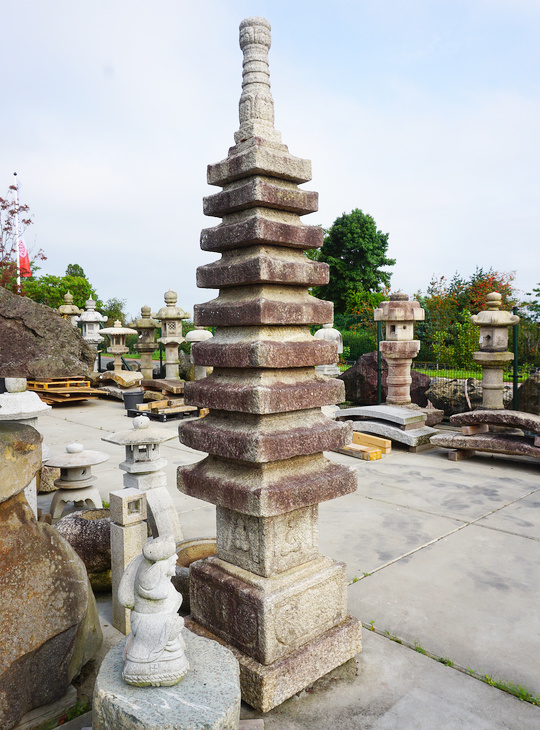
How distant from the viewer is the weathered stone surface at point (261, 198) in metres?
3.11

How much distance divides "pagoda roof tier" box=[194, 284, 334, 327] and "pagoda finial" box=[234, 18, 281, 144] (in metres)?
0.92

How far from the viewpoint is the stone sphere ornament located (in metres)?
2.32

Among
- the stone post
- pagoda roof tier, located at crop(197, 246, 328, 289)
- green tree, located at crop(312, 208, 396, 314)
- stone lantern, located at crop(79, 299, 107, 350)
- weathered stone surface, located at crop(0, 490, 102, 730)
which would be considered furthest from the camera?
green tree, located at crop(312, 208, 396, 314)

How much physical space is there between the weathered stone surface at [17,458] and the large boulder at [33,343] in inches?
439

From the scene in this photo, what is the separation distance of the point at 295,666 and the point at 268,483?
40.0 inches

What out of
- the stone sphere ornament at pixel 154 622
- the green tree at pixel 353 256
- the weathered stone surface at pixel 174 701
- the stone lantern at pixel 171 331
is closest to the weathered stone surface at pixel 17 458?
the stone sphere ornament at pixel 154 622

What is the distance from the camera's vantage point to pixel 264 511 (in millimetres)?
2924

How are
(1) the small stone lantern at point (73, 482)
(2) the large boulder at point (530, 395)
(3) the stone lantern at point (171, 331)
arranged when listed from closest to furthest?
(1) the small stone lantern at point (73, 482) → (2) the large boulder at point (530, 395) → (3) the stone lantern at point (171, 331)

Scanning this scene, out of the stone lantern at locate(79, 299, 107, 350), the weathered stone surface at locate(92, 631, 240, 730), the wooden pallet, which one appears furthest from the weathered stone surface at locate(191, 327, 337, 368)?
the stone lantern at locate(79, 299, 107, 350)

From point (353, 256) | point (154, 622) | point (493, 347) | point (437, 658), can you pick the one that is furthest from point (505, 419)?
point (353, 256)

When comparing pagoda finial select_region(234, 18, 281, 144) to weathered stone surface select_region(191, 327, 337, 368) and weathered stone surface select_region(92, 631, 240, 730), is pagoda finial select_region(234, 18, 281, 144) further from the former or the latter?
weathered stone surface select_region(92, 631, 240, 730)

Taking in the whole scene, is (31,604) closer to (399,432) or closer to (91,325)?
(399,432)

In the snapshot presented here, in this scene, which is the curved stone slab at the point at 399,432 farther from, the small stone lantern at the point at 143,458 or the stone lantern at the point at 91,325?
the stone lantern at the point at 91,325

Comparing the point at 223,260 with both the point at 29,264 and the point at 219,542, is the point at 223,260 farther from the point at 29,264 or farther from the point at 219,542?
the point at 29,264
